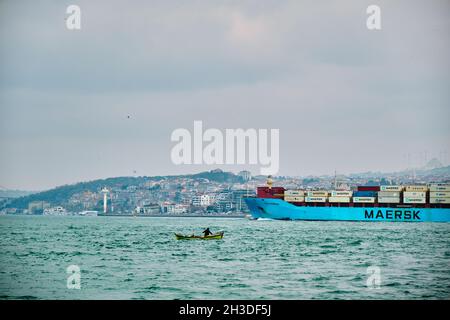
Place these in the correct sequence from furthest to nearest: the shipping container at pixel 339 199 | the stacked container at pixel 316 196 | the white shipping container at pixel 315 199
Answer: the stacked container at pixel 316 196, the white shipping container at pixel 315 199, the shipping container at pixel 339 199

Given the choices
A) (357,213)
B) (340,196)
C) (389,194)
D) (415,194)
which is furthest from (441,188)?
(340,196)

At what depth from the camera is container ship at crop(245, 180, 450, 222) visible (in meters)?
87.6

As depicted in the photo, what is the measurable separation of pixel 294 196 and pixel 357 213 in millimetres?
8501

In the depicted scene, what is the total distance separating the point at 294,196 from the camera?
93.8 meters

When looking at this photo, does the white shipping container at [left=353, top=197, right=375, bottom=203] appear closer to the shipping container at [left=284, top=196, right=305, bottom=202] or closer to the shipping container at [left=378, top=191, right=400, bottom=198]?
the shipping container at [left=378, top=191, right=400, bottom=198]

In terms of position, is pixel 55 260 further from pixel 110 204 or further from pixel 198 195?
pixel 110 204

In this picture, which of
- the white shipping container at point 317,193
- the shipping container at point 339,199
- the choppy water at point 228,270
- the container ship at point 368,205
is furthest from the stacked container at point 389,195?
the choppy water at point 228,270

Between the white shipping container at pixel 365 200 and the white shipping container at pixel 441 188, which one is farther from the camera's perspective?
the white shipping container at pixel 365 200

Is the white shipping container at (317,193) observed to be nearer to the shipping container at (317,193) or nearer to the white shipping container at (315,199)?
the shipping container at (317,193)

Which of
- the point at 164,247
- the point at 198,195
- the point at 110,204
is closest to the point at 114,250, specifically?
the point at 164,247

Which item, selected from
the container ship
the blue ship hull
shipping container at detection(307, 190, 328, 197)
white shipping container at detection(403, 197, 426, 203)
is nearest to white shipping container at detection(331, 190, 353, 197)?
the container ship

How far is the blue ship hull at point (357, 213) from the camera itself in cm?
8750

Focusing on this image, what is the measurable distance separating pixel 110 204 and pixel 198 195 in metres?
29.0
